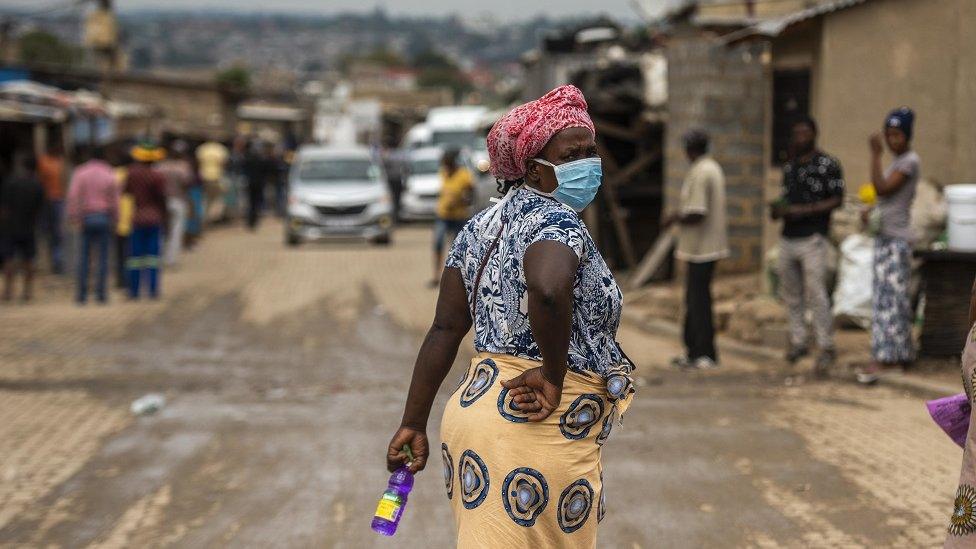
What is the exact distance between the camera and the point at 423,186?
30.8m

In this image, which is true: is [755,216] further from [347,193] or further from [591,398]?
[591,398]

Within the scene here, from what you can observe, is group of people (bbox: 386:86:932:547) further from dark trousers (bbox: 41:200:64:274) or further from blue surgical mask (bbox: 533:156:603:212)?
dark trousers (bbox: 41:200:64:274)

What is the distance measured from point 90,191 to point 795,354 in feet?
28.7

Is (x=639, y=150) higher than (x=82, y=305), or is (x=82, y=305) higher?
(x=639, y=150)

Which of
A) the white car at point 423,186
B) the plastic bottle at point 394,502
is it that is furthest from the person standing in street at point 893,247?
the white car at point 423,186

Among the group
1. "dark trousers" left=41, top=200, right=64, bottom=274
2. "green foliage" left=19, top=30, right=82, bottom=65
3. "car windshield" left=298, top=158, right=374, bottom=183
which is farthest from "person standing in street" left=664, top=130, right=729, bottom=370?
"green foliage" left=19, top=30, right=82, bottom=65

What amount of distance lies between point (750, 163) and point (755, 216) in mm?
625

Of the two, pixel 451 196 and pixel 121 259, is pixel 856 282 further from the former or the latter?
pixel 121 259

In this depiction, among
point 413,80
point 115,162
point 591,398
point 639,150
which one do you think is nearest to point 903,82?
point 639,150

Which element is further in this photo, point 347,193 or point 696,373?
point 347,193

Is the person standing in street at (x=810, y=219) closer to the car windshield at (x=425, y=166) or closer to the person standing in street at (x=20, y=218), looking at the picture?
the person standing in street at (x=20, y=218)

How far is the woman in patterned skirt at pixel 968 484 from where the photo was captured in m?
3.70

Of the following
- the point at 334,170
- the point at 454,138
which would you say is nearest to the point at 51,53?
the point at 454,138

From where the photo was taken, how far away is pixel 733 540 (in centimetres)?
577
